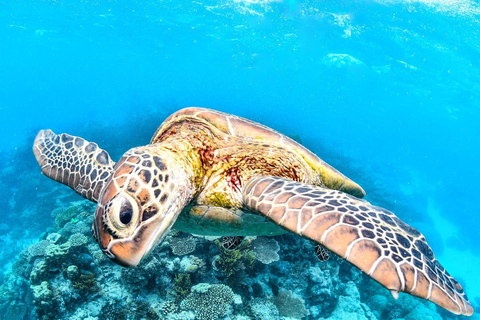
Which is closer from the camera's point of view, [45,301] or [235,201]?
[235,201]

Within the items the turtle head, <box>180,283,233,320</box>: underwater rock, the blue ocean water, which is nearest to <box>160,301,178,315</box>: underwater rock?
<box>180,283,233,320</box>: underwater rock

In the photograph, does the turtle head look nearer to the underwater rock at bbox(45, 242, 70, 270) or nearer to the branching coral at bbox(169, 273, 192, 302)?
the branching coral at bbox(169, 273, 192, 302)

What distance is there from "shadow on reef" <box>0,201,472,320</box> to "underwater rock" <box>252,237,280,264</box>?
0.07ft

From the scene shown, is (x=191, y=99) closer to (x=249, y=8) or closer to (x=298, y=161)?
(x=249, y=8)

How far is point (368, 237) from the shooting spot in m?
1.83

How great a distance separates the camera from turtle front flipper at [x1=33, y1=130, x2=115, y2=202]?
338cm

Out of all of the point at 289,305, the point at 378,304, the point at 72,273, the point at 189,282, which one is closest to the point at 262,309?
the point at 289,305

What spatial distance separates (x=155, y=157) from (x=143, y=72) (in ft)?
182

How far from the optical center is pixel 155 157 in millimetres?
2248

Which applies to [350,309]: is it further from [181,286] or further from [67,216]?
[67,216]

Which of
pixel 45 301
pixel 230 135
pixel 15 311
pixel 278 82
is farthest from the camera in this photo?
pixel 278 82

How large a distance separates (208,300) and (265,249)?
1.69m

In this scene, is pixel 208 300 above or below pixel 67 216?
above

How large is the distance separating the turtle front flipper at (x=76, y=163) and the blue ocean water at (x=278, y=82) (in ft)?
30.8
